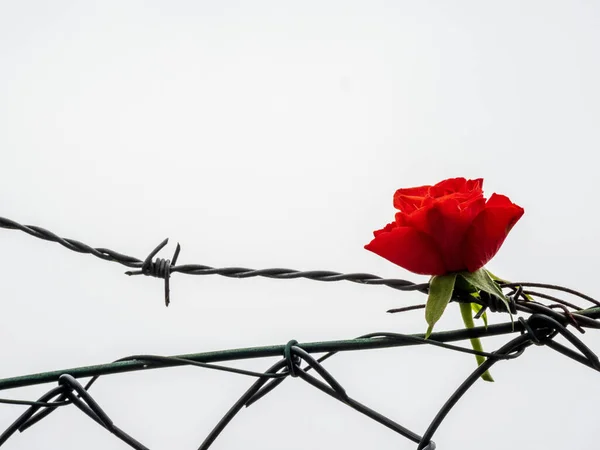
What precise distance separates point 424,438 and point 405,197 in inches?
8.4

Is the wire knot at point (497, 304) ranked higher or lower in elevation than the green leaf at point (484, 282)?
lower

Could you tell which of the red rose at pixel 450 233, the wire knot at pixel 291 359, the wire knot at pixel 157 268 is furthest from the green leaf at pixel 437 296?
the wire knot at pixel 157 268

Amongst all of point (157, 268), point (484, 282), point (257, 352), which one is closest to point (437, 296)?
point (484, 282)

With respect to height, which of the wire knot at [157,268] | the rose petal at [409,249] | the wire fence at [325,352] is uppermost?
the wire knot at [157,268]

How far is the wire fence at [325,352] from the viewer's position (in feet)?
1.84

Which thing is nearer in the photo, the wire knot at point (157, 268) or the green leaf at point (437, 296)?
the green leaf at point (437, 296)

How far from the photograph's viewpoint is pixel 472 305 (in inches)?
23.5

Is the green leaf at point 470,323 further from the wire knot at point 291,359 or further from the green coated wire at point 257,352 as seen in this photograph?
the wire knot at point 291,359

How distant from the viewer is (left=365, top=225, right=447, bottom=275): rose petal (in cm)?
58

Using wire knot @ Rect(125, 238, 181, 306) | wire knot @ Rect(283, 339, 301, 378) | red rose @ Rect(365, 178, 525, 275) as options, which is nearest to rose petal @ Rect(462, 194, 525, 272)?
red rose @ Rect(365, 178, 525, 275)

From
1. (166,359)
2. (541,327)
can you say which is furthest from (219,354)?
(541,327)

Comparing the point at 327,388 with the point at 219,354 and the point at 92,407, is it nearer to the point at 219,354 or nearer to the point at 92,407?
the point at 219,354

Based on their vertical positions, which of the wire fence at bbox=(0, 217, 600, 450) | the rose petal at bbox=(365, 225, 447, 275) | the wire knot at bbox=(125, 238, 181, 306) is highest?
the wire knot at bbox=(125, 238, 181, 306)

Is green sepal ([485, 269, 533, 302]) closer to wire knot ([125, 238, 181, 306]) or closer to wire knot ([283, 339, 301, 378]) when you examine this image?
wire knot ([283, 339, 301, 378])
